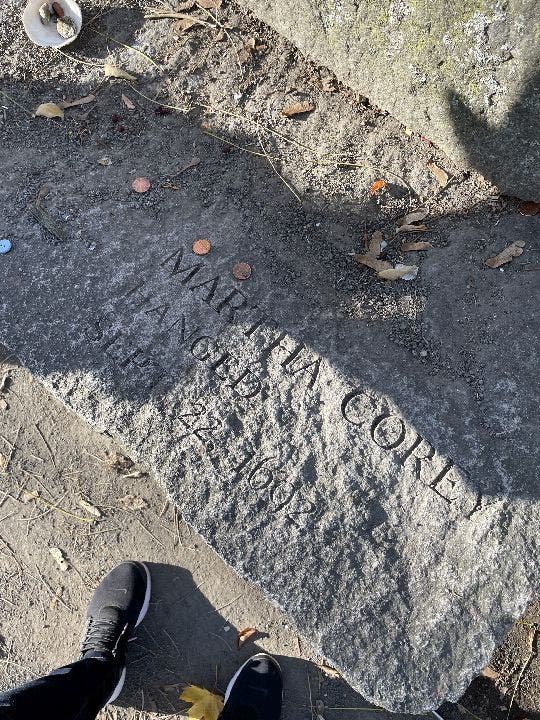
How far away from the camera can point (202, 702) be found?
3.12 m

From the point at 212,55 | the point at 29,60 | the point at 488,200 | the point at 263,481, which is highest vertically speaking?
the point at 488,200

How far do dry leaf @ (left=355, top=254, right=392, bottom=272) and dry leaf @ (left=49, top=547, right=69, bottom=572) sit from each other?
2192mm

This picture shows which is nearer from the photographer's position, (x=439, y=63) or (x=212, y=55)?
(x=439, y=63)

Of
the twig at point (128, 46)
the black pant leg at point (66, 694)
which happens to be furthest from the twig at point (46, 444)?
the twig at point (128, 46)

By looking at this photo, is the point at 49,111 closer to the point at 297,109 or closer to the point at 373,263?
the point at 297,109

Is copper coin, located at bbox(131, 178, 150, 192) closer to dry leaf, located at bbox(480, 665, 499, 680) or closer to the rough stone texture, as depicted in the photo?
the rough stone texture

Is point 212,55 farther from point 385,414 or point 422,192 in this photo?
point 385,414

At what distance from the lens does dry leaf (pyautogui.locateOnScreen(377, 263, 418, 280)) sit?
2.89 metres

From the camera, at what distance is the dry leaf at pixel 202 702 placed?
311 cm

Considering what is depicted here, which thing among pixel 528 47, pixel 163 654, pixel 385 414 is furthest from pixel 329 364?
pixel 163 654

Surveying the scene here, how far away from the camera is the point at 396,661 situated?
8.27 feet

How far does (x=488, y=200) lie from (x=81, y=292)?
2031 mm

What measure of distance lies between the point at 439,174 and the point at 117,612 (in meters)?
2.77

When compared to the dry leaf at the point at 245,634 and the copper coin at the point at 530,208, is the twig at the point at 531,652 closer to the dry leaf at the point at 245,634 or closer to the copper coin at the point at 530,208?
the dry leaf at the point at 245,634
